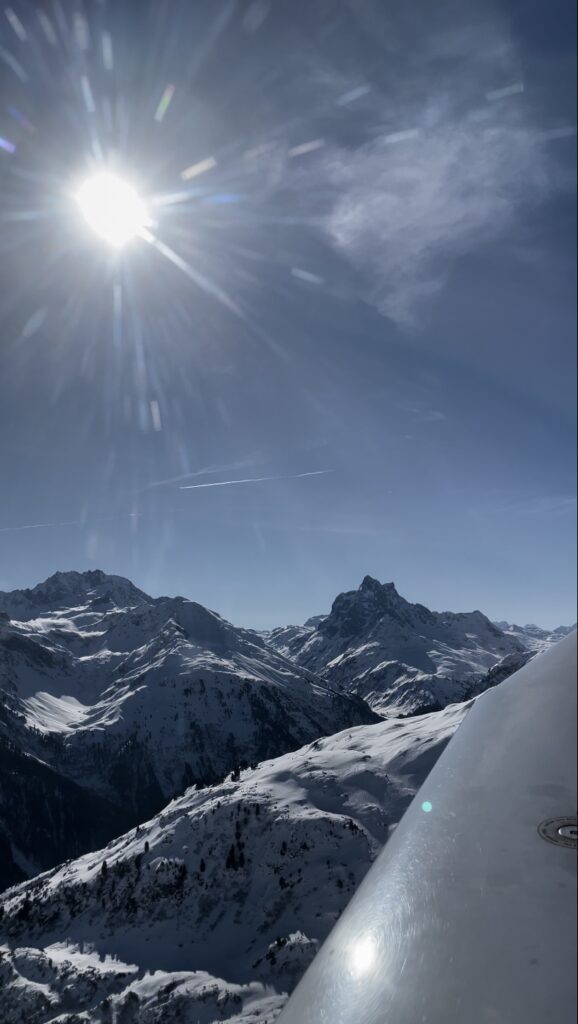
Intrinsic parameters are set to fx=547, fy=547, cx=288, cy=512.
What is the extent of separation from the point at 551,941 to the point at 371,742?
120458 mm

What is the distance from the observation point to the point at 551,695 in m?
7.22

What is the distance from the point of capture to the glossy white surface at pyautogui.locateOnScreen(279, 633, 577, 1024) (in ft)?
12.2

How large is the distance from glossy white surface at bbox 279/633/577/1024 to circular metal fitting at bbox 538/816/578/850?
0.23 ft

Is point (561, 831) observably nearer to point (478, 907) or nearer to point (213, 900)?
point (478, 907)

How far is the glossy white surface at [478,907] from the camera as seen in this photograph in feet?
12.2

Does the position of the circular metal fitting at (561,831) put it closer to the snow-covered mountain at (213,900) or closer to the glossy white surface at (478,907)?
the glossy white surface at (478,907)

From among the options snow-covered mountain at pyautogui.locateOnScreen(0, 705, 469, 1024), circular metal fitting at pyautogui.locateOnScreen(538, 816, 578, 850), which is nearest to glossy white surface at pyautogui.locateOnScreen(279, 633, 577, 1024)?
circular metal fitting at pyautogui.locateOnScreen(538, 816, 578, 850)

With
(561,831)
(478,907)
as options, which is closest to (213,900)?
(478,907)

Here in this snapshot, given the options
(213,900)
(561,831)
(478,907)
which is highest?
(561,831)

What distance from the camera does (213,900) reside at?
6925 cm

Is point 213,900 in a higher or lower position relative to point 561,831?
lower

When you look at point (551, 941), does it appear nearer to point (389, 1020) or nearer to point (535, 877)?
point (535, 877)

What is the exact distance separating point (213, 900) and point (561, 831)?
80311mm

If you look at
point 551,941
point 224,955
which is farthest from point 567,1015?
point 224,955
